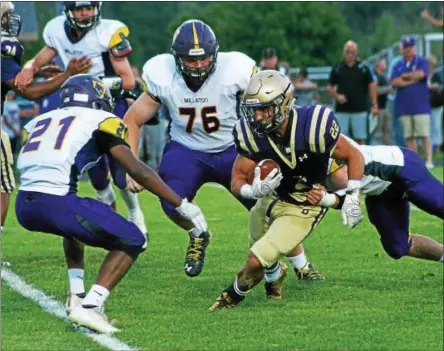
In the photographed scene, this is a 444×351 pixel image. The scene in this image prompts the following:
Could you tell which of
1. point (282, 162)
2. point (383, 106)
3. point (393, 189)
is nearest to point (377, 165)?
point (393, 189)

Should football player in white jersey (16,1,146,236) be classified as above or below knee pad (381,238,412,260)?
above

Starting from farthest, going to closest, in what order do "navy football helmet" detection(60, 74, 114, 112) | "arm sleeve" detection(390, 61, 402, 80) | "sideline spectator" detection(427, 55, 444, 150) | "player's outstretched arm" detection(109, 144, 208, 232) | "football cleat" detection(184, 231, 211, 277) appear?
1. "sideline spectator" detection(427, 55, 444, 150)
2. "arm sleeve" detection(390, 61, 402, 80)
3. "football cleat" detection(184, 231, 211, 277)
4. "navy football helmet" detection(60, 74, 114, 112)
5. "player's outstretched arm" detection(109, 144, 208, 232)

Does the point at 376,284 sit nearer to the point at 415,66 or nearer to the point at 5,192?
the point at 5,192

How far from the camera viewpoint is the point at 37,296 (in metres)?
6.93

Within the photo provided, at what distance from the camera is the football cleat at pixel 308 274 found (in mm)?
7316

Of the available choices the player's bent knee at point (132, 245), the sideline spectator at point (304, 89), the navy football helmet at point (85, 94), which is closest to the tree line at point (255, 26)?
the sideline spectator at point (304, 89)

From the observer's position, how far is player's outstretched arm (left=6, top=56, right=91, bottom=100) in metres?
7.83

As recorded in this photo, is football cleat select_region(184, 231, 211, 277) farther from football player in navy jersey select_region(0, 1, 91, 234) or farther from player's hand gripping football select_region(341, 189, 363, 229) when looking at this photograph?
football player in navy jersey select_region(0, 1, 91, 234)

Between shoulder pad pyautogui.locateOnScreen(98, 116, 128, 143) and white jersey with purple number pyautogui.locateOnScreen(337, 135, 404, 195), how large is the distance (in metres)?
Result: 1.39

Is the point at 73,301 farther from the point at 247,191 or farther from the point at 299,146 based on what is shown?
the point at 299,146

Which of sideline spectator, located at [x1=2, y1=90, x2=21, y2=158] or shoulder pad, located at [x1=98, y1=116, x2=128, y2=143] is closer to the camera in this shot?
shoulder pad, located at [x1=98, y1=116, x2=128, y2=143]

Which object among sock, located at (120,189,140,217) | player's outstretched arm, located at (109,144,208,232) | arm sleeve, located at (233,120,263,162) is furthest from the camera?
sock, located at (120,189,140,217)

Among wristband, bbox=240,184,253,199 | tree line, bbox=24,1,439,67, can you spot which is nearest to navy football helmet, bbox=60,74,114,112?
wristband, bbox=240,184,253,199

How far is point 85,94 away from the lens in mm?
6180
